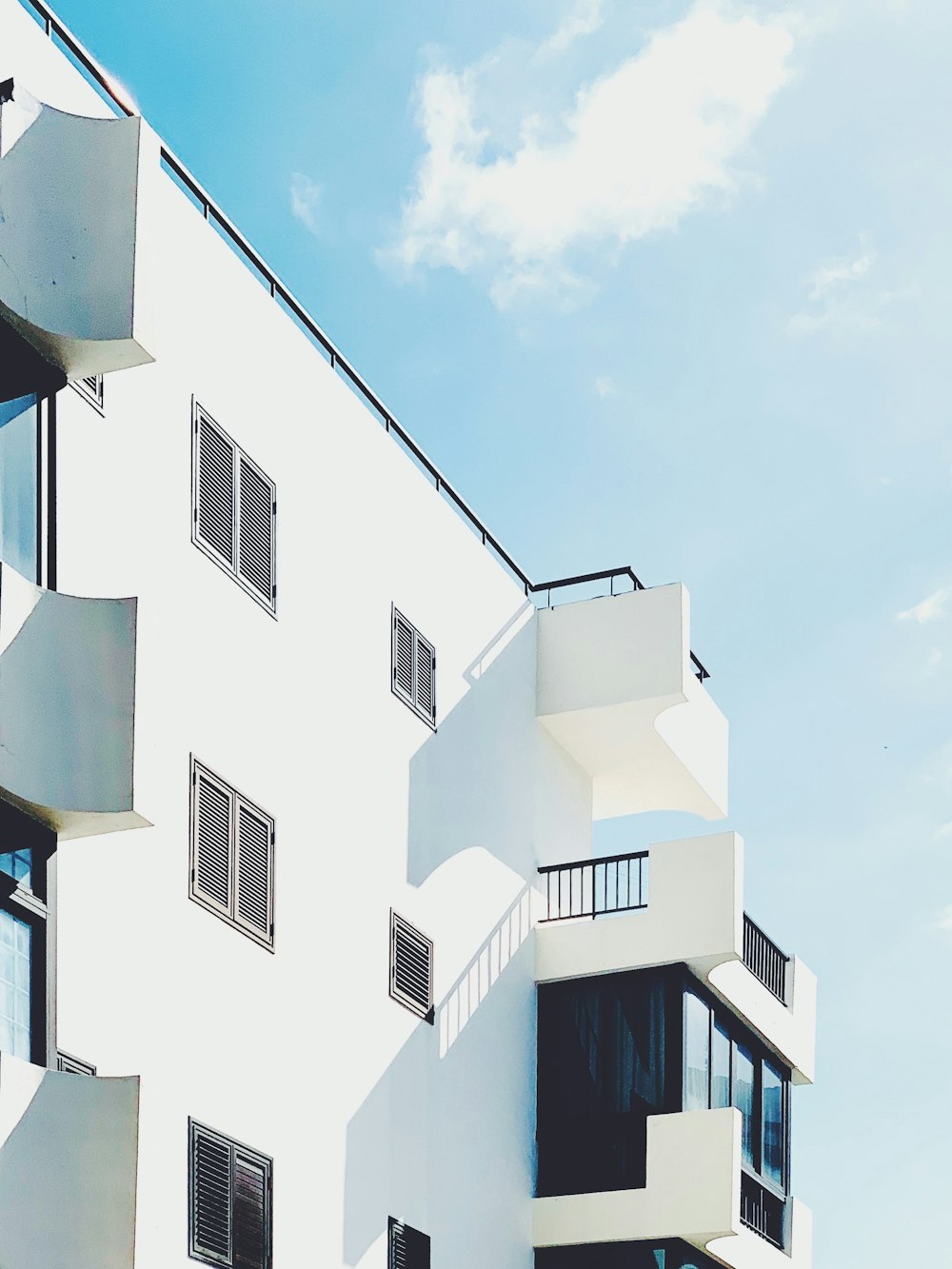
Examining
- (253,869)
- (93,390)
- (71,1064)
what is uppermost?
(93,390)

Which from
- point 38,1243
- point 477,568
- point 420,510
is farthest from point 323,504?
point 38,1243

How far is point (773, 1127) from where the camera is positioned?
23.3 metres

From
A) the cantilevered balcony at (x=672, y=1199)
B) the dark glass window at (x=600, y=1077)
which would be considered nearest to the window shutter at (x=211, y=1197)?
the cantilevered balcony at (x=672, y=1199)

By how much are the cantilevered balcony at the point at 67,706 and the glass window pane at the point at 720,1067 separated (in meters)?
11.6

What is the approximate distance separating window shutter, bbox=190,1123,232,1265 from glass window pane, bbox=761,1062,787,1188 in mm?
9381

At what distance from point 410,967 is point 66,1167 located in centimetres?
778

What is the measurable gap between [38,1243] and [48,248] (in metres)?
5.29

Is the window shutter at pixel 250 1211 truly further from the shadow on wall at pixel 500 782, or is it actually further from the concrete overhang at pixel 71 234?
the concrete overhang at pixel 71 234

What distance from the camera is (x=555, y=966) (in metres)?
21.4

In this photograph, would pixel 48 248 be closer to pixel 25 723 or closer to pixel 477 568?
pixel 25 723

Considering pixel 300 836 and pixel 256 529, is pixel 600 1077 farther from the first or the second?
pixel 256 529

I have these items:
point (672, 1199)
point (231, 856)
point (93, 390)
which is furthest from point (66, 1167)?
point (672, 1199)

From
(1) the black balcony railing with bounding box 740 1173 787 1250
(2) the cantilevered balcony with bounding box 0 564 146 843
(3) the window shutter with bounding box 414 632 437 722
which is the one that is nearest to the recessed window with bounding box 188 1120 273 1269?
(2) the cantilevered balcony with bounding box 0 564 146 843

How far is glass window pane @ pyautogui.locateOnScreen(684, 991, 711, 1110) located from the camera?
21.0 meters
